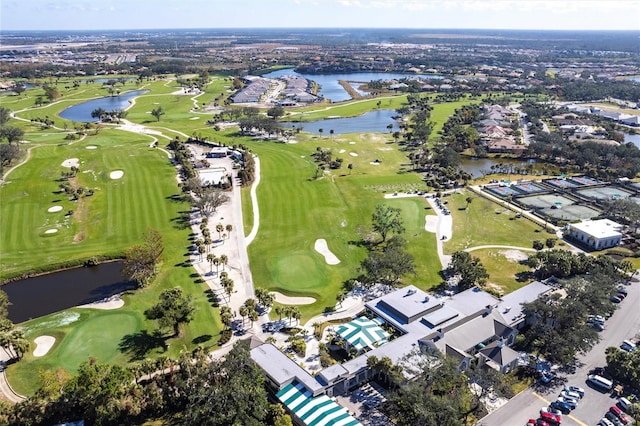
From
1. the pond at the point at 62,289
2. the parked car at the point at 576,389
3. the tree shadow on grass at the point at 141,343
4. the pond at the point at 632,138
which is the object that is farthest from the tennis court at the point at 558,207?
the pond at the point at 62,289

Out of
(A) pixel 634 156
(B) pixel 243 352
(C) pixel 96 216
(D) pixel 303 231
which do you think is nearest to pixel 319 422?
(B) pixel 243 352

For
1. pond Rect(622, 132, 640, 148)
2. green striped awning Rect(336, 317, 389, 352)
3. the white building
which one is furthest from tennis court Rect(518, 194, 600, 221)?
pond Rect(622, 132, 640, 148)

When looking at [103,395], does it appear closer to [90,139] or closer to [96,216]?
[96,216]

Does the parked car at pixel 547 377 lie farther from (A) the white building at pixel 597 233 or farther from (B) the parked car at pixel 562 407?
(A) the white building at pixel 597 233

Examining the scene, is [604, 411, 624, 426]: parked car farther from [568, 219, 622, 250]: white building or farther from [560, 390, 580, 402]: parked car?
[568, 219, 622, 250]: white building

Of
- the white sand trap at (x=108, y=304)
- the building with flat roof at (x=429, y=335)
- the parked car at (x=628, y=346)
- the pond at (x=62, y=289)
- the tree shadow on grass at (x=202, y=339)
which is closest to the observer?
the building with flat roof at (x=429, y=335)

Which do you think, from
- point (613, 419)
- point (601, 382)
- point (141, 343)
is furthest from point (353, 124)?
point (613, 419)
